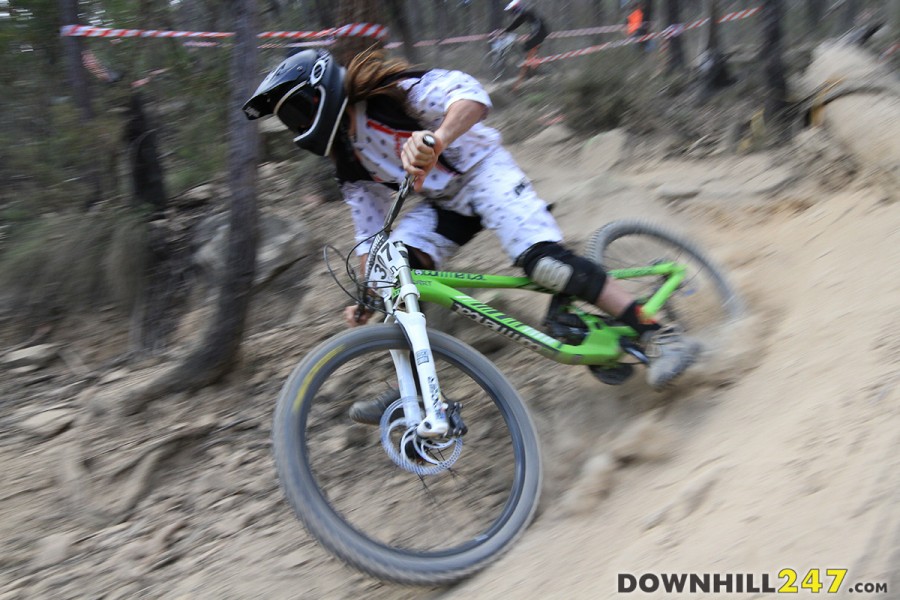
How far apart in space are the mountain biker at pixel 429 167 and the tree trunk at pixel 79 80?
9.38ft

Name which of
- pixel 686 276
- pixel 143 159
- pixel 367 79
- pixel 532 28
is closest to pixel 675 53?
pixel 532 28

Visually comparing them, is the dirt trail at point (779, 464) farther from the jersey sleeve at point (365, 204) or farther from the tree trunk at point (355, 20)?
the tree trunk at point (355, 20)

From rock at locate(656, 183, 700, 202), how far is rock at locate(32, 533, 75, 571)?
4.00 meters

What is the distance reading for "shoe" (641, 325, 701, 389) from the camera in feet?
9.02

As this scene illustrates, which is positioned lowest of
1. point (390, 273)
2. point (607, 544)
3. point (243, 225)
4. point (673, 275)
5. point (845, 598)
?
point (607, 544)

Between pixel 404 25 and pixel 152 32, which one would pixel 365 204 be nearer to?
pixel 152 32

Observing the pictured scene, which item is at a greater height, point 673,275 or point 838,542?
point 673,275

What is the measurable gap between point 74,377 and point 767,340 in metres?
3.86

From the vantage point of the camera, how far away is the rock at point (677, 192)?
486 cm

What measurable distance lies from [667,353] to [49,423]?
3184 mm

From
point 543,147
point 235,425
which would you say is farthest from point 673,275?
point 543,147

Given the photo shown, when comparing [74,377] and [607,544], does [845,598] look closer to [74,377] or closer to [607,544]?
[607,544]

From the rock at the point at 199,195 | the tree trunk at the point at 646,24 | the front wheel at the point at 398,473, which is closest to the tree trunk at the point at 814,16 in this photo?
the tree trunk at the point at 646,24

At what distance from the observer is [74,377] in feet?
14.0
